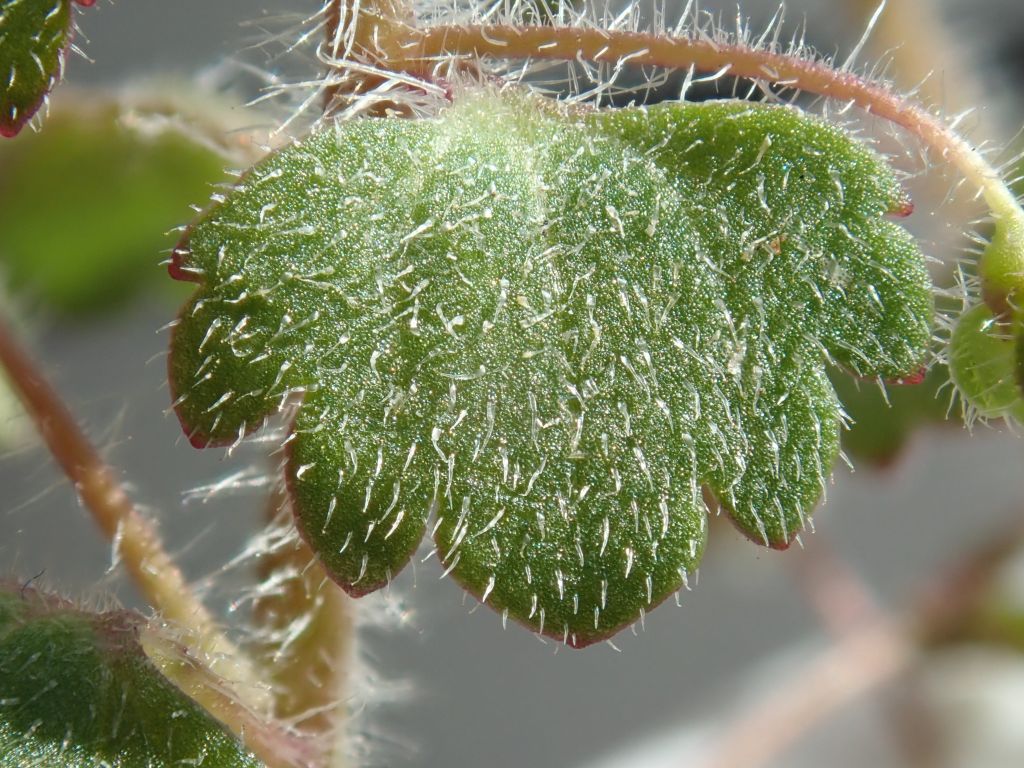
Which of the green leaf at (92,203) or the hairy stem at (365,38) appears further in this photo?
the green leaf at (92,203)

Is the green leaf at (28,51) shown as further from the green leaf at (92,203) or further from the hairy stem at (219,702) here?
the green leaf at (92,203)

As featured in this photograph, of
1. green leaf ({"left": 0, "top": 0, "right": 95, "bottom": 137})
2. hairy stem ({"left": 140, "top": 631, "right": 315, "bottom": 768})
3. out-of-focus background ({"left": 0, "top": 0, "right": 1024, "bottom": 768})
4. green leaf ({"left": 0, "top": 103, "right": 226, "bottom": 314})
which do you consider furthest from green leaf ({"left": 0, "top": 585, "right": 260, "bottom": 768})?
green leaf ({"left": 0, "top": 103, "right": 226, "bottom": 314})

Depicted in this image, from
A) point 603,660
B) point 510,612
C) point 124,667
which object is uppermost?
point 510,612

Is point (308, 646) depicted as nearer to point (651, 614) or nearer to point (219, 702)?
point (219, 702)

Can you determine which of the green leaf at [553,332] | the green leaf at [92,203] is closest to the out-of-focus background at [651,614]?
the green leaf at [92,203]

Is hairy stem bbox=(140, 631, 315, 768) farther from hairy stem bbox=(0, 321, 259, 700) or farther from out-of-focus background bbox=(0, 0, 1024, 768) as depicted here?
out-of-focus background bbox=(0, 0, 1024, 768)

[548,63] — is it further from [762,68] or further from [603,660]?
[603,660]

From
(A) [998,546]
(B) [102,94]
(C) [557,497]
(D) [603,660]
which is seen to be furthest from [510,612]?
(D) [603,660]
